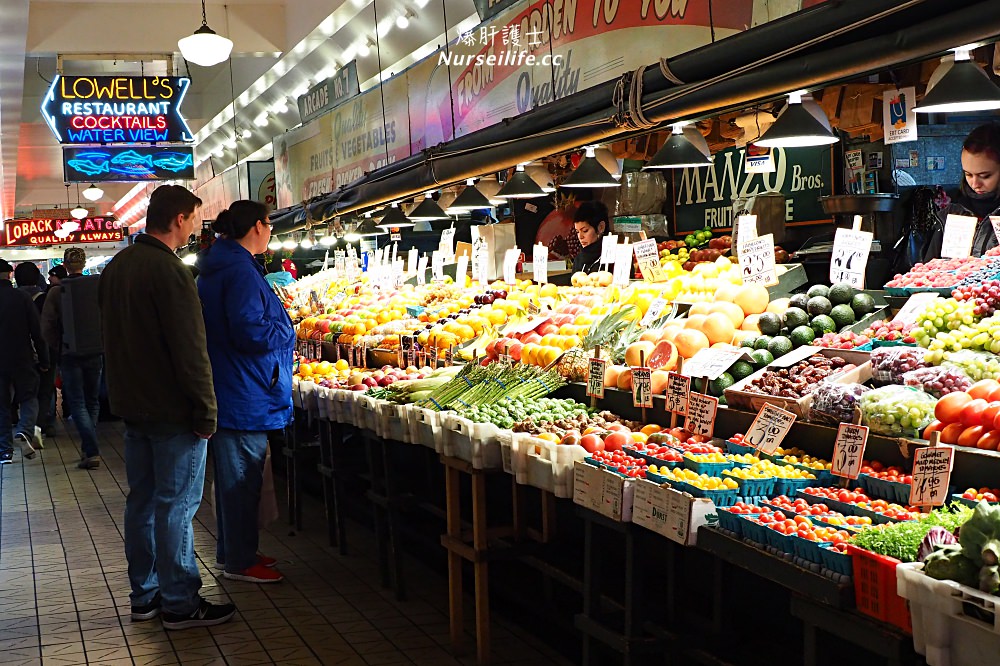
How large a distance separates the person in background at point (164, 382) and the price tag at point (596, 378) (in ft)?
5.86

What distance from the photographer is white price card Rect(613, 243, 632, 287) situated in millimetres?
6883

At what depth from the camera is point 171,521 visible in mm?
4855

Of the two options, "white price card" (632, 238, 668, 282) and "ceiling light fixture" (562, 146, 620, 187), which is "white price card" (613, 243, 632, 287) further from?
"ceiling light fixture" (562, 146, 620, 187)

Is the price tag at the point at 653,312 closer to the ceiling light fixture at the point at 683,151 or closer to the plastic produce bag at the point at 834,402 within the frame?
the ceiling light fixture at the point at 683,151

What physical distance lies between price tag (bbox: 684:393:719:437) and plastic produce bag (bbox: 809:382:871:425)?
1.30ft

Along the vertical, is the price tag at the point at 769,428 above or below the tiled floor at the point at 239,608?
above

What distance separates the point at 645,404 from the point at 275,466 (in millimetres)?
5625

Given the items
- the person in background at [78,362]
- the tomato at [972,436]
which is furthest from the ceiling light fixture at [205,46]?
the tomato at [972,436]

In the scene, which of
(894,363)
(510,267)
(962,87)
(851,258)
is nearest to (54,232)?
(510,267)

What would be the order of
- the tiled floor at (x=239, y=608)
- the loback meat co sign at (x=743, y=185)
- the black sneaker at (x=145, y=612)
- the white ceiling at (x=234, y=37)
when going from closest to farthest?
the tiled floor at (x=239, y=608) → the black sneaker at (x=145, y=612) → the loback meat co sign at (x=743, y=185) → the white ceiling at (x=234, y=37)

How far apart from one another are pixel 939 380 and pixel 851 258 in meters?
1.55

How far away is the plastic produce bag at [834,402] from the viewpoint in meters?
3.62

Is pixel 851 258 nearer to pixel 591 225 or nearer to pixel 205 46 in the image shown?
pixel 591 225

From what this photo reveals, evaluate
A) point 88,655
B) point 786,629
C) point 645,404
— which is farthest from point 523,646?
point 88,655
